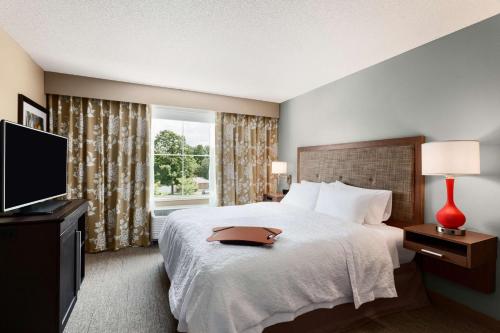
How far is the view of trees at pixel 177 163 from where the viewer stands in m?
4.35

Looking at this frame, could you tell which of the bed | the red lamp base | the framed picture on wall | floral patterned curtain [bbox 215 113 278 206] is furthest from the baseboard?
the framed picture on wall

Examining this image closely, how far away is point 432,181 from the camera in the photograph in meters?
2.51

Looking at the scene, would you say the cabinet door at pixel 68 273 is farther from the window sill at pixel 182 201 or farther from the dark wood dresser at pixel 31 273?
the window sill at pixel 182 201

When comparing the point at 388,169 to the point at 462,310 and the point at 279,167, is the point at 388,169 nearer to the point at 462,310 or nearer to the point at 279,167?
the point at 462,310

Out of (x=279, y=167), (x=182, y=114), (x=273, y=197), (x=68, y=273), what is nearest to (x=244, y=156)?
(x=279, y=167)

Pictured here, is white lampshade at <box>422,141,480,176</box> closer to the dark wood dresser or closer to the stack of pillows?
the stack of pillows

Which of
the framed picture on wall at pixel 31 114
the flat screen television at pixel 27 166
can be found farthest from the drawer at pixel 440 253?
the framed picture on wall at pixel 31 114

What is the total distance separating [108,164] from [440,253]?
13.2ft

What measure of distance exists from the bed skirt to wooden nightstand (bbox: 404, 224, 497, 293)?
10.2 inches

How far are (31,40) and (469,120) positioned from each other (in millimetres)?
4160

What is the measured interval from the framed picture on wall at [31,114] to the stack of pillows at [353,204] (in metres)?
3.36

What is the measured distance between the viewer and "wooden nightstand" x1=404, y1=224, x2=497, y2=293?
190 cm

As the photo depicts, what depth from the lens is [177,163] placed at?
446cm

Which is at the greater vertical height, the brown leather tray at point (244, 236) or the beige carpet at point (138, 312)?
the brown leather tray at point (244, 236)
